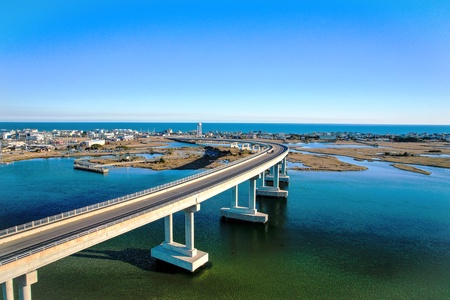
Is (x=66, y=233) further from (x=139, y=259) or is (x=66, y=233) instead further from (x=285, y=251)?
(x=285, y=251)

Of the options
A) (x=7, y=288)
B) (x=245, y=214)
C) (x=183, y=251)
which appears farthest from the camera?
(x=245, y=214)

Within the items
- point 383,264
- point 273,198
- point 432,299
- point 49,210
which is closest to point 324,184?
point 273,198

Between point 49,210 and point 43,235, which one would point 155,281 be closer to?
point 43,235

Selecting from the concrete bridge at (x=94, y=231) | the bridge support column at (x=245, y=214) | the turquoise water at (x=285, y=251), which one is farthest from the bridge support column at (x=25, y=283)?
the bridge support column at (x=245, y=214)

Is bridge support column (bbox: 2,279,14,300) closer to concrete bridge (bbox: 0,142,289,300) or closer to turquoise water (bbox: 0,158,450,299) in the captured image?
concrete bridge (bbox: 0,142,289,300)

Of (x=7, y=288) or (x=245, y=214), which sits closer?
(x=7, y=288)

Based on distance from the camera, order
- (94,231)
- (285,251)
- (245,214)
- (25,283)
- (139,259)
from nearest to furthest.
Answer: (25,283), (94,231), (139,259), (285,251), (245,214)

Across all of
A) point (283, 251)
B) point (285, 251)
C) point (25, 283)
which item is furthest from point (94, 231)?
point (285, 251)

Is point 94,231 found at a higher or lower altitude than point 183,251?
higher
